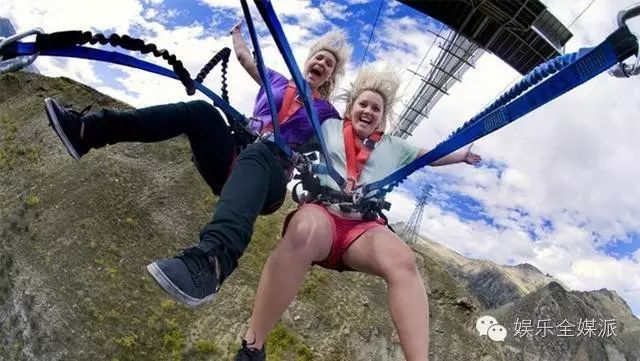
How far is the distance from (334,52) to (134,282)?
754 cm

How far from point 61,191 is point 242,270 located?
169 inches

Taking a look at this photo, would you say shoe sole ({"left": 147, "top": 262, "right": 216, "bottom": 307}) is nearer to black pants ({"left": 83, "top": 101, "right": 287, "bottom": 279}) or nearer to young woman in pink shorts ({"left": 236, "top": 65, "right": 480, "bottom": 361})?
black pants ({"left": 83, "top": 101, "right": 287, "bottom": 279})

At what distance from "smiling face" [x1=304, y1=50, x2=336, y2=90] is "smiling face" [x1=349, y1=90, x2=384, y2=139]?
426mm

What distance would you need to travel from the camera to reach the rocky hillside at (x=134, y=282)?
31.9 feet

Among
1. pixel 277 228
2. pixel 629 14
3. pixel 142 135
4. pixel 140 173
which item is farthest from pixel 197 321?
pixel 629 14

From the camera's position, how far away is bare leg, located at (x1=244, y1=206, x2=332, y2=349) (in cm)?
356

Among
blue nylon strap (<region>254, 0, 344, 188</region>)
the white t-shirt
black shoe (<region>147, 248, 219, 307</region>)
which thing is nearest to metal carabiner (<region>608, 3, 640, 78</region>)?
blue nylon strap (<region>254, 0, 344, 188</region>)

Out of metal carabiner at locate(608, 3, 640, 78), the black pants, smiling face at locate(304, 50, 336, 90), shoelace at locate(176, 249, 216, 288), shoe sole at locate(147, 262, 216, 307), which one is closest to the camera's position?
metal carabiner at locate(608, 3, 640, 78)

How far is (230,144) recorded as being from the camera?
13.1 feet

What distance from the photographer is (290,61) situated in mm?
3354

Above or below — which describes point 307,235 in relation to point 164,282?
above

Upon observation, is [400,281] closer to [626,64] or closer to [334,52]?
[626,64]

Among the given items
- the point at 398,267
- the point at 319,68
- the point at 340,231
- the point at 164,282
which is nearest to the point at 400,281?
the point at 398,267

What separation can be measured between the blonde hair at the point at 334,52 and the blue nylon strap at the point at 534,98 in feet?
4.69
